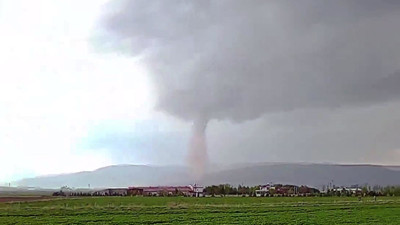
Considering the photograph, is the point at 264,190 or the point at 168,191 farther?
the point at 264,190

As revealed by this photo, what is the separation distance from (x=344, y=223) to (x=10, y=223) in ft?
72.9

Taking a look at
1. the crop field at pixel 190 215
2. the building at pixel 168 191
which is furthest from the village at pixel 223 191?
the crop field at pixel 190 215

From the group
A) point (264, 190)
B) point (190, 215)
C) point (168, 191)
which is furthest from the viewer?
point (264, 190)

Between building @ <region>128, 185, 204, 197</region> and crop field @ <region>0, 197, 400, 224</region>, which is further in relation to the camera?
building @ <region>128, 185, 204, 197</region>

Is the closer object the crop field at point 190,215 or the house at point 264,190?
the crop field at point 190,215

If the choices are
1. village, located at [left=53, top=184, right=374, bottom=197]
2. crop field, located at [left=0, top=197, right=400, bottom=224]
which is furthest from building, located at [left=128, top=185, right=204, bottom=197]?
crop field, located at [left=0, top=197, right=400, bottom=224]

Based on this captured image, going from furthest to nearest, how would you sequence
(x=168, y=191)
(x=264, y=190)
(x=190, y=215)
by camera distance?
(x=264, y=190) < (x=168, y=191) < (x=190, y=215)

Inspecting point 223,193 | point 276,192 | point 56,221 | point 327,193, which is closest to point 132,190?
point 223,193

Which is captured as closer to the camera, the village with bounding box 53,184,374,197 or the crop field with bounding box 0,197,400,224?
the crop field with bounding box 0,197,400,224

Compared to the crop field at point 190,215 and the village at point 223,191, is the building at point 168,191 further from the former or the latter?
the crop field at point 190,215

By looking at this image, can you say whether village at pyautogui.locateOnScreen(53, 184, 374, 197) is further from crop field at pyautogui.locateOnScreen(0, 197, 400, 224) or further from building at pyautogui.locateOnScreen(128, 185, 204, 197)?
crop field at pyautogui.locateOnScreen(0, 197, 400, 224)

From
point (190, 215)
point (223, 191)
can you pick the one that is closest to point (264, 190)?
point (223, 191)

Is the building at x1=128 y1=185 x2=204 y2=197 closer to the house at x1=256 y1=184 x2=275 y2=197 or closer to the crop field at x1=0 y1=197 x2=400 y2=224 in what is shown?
the house at x1=256 y1=184 x2=275 y2=197

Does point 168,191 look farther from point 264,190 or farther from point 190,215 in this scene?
point 190,215
